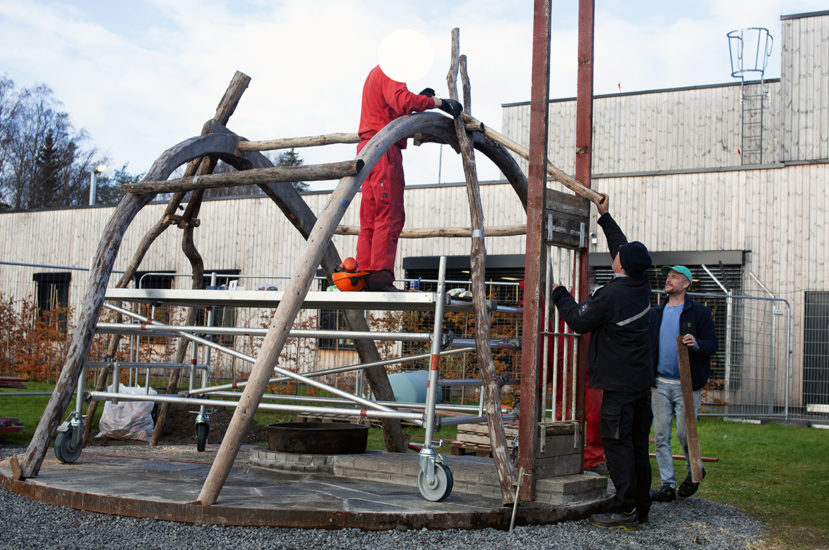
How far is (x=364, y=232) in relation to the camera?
21.5 feet

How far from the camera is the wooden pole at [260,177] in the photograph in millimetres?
5266

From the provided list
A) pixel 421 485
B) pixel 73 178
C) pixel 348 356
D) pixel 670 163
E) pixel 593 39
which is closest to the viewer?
pixel 421 485

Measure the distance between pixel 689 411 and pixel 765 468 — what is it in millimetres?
3963

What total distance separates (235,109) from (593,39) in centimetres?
330

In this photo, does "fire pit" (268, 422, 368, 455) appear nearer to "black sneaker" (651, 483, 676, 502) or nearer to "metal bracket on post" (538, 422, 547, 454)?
"metal bracket on post" (538, 422, 547, 454)

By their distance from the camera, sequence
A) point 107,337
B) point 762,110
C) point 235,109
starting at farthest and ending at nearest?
1. point 762,110
2. point 107,337
3. point 235,109

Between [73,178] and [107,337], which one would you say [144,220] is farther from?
[73,178]

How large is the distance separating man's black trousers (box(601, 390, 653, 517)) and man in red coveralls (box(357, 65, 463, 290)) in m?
1.85

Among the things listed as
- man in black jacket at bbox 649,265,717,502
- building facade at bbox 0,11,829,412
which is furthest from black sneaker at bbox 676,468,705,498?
building facade at bbox 0,11,829,412

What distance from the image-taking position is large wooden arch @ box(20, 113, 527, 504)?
15.7 ft

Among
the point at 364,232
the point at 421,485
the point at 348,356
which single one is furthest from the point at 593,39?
the point at 348,356

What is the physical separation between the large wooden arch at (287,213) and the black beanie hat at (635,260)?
1.59 m

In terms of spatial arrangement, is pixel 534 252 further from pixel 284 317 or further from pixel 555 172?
pixel 284 317

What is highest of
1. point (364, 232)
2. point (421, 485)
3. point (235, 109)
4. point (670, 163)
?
point (670, 163)
